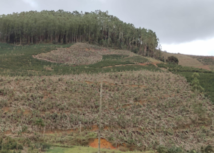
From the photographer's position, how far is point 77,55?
34.9 m

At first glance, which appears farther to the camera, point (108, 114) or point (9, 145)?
point (108, 114)

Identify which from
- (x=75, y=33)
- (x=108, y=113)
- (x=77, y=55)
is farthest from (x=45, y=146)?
(x=75, y=33)

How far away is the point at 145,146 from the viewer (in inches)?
457

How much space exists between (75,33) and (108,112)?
3624 cm

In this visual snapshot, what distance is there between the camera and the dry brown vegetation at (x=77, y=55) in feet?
104

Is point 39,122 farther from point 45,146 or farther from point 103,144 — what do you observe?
point 103,144

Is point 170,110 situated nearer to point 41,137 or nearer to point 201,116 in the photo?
point 201,116

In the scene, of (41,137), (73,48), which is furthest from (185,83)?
(73,48)

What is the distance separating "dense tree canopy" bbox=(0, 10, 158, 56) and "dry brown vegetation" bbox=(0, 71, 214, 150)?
3037 cm

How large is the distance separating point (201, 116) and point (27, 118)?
1361 centimetres

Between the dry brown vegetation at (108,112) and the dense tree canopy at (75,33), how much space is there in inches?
1196

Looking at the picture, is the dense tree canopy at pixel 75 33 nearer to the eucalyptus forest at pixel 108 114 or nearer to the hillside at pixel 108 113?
the eucalyptus forest at pixel 108 114

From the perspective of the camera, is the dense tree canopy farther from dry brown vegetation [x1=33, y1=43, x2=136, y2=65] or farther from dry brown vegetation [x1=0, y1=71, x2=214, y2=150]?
dry brown vegetation [x1=0, y1=71, x2=214, y2=150]

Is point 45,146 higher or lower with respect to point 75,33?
lower
